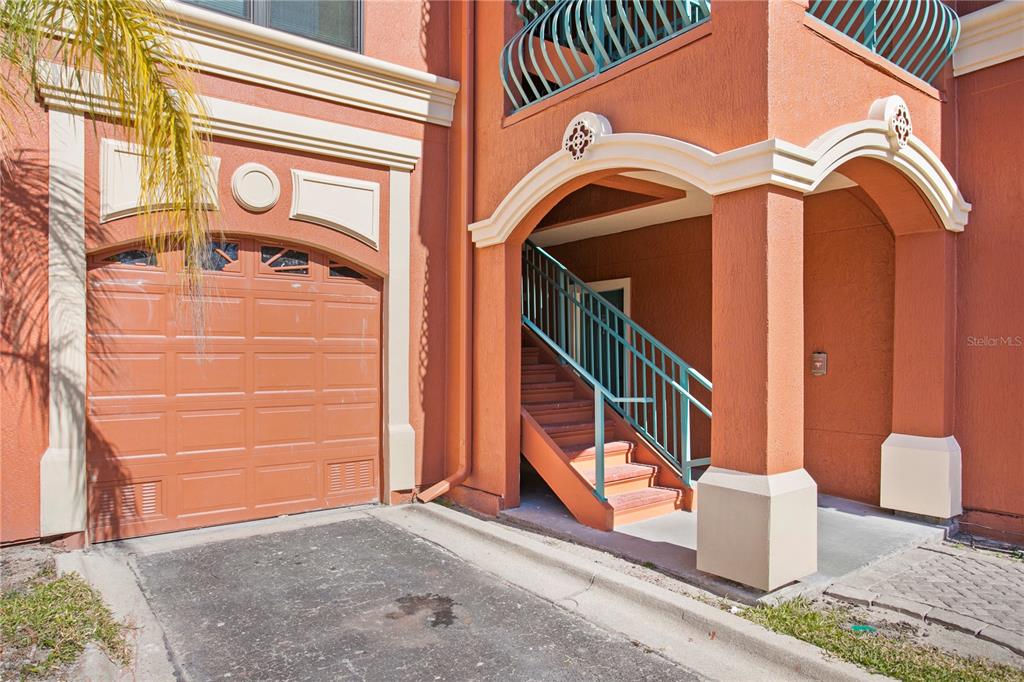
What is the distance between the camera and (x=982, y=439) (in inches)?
225

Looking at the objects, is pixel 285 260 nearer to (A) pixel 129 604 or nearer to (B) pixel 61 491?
(B) pixel 61 491

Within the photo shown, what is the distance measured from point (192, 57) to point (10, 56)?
170cm

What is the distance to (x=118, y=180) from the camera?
5488 millimetres

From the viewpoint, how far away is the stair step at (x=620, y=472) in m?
6.19

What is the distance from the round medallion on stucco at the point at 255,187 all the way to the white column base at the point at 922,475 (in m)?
6.35

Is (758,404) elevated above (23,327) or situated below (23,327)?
below

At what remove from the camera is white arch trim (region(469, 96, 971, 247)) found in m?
4.25

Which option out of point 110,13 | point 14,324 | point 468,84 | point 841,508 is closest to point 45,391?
point 14,324

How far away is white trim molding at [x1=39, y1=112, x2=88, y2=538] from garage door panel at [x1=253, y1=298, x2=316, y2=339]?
143 centimetres

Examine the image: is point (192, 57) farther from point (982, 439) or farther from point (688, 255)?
point (982, 439)

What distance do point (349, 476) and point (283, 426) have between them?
2.92ft

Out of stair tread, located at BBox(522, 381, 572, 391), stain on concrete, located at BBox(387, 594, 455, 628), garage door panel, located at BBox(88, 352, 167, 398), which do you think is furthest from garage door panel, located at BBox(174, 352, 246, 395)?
stair tread, located at BBox(522, 381, 572, 391)

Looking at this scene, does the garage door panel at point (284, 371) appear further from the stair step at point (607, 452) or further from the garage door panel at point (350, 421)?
the stair step at point (607, 452)

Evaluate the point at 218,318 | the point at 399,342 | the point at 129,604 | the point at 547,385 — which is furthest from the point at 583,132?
the point at 129,604
